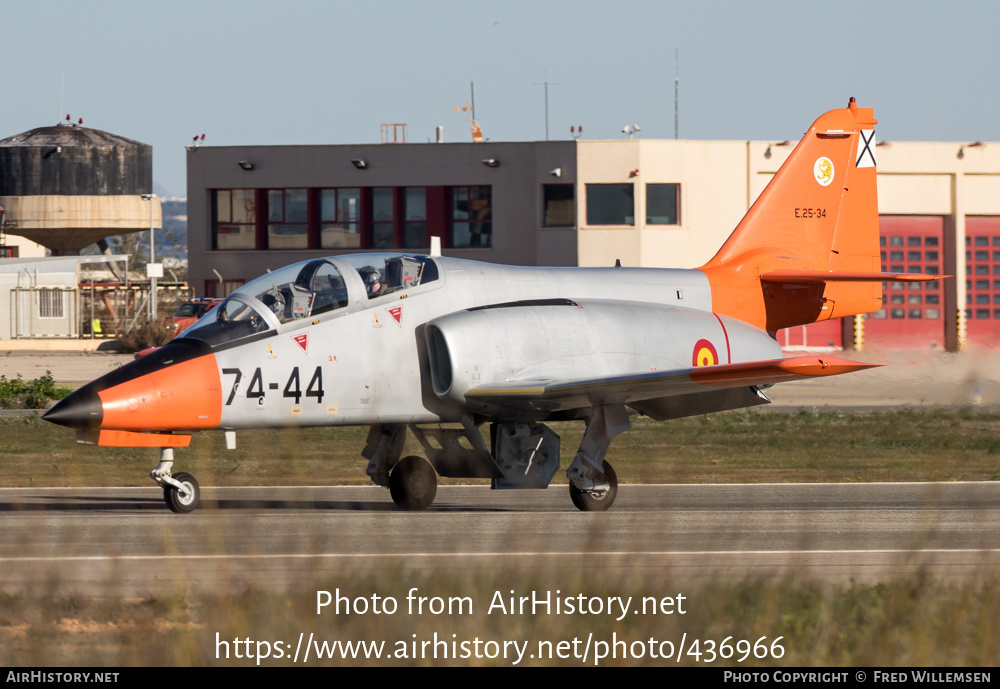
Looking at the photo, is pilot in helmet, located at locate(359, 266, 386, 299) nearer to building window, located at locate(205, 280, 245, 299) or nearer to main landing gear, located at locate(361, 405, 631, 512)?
main landing gear, located at locate(361, 405, 631, 512)

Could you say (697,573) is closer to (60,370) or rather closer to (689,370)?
(689,370)

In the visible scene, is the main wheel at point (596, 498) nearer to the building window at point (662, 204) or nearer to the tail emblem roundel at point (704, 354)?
the tail emblem roundel at point (704, 354)

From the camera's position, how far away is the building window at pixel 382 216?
193 feet

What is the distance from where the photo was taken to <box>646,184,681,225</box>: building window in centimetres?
5528

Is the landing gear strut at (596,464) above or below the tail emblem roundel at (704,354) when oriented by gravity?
below

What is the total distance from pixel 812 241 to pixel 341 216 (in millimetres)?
42030

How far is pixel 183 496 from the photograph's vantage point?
1360 cm

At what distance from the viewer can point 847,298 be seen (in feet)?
60.5

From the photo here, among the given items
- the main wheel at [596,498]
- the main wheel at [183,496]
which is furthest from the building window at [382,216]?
the main wheel at [183,496]

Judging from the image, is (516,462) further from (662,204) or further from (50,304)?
(50,304)

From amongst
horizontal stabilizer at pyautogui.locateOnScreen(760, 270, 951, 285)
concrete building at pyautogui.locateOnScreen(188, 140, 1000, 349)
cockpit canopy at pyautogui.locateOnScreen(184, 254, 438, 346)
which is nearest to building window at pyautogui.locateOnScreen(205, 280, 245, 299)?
concrete building at pyautogui.locateOnScreen(188, 140, 1000, 349)

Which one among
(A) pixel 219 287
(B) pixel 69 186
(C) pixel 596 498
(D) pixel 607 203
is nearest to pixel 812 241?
(C) pixel 596 498

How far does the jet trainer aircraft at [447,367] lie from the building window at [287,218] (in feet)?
145
